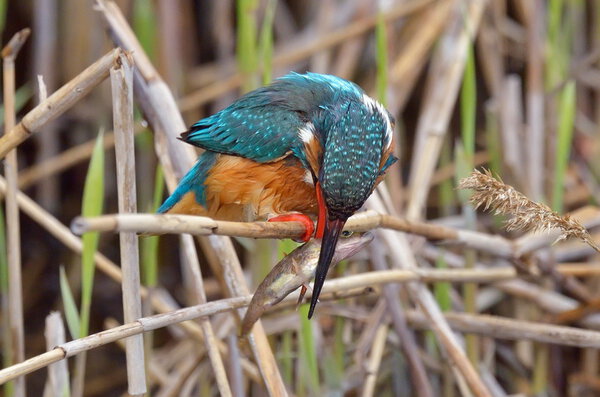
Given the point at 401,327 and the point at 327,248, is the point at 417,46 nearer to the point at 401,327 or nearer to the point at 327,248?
the point at 401,327

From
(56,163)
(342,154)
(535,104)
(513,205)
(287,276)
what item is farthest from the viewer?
(56,163)

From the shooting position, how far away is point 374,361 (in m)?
2.28

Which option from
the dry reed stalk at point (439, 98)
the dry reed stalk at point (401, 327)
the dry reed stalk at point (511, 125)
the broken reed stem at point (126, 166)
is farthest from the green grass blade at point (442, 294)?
the broken reed stem at point (126, 166)

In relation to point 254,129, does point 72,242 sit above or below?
below

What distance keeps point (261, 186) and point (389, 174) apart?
36.0 inches

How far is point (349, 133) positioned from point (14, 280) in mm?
853

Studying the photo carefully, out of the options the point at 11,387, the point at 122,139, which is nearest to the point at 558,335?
the point at 122,139

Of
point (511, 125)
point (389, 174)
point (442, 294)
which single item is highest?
point (511, 125)

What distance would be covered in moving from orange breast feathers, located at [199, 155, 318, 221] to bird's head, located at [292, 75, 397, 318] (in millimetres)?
88

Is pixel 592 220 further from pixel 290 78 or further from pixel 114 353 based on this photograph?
pixel 114 353

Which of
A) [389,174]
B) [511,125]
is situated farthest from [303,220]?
[511,125]

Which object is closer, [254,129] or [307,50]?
[254,129]

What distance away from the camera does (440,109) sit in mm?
2836

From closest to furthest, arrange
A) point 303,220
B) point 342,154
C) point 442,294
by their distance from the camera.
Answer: point 342,154, point 303,220, point 442,294
